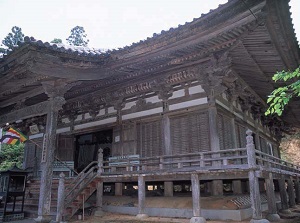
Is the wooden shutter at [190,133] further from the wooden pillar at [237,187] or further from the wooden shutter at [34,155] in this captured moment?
the wooden shutter at [34,155]

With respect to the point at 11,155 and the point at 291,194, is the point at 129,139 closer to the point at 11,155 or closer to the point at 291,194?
the point at 291,194

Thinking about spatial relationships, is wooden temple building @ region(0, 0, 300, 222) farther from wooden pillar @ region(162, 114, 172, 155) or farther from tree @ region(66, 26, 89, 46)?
tree @ region(66, 26, 89, 46)

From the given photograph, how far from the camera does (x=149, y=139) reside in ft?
38.9

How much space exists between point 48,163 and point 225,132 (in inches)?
267

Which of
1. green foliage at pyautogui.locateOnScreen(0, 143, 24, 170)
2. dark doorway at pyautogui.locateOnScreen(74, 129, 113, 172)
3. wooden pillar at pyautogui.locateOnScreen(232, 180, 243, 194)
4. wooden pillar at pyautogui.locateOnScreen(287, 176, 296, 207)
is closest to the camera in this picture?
wooden pillar at pyautogui.locateOnScreen(232, 180, 243, 194)

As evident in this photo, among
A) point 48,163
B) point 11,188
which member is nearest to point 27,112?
point 48,163

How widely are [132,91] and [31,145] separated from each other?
28.2ft

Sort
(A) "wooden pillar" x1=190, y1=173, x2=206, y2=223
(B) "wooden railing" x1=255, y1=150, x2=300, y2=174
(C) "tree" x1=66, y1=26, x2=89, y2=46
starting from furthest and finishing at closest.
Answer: (C) "tree" x1=66, y1=26, x2=89, y2=46 → (B) "wooden railing" x1=255, y1=150, x2=300, y2=174 → (A) "wooden pillar" x1=190, y1=173, x2=206, y2=223

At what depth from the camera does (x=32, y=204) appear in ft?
34.1

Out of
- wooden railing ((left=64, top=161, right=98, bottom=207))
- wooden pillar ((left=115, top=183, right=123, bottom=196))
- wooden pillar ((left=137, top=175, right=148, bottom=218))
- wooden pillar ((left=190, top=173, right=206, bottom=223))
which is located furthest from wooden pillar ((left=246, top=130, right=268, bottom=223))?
wooden pillar ((left=115, top=183, right=123, bottom=196))

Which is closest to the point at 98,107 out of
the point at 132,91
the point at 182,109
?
the point at 132,91

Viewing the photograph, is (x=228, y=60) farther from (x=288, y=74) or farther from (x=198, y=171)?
(x=288, y=74)

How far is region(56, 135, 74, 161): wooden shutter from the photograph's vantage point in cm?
1455

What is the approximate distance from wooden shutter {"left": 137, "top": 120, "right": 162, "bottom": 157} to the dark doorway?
419 centimetres
